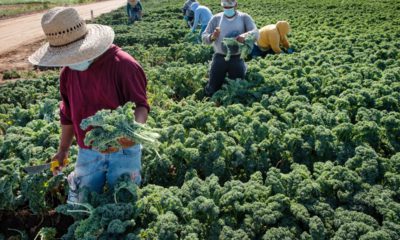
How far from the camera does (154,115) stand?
629 cm

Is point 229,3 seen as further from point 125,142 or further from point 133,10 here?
point 133,10

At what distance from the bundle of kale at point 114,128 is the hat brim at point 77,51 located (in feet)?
1.55

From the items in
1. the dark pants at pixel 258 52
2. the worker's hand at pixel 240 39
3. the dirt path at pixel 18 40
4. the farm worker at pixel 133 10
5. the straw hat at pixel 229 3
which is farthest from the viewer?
the farm worker at pixel 133 10

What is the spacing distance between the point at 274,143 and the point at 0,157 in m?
3.57

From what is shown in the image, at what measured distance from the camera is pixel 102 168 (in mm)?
3852

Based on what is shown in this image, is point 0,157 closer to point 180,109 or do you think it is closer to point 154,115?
point 154,115

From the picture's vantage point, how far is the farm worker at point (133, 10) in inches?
713

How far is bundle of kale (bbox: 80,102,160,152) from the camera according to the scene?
10.3 ft

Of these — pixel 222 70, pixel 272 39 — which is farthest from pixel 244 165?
pixel 272 39

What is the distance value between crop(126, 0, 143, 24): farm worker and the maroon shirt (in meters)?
15.1

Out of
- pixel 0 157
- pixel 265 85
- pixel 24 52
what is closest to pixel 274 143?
pixel 265 85

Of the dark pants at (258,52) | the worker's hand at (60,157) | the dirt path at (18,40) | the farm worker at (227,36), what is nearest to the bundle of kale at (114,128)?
the worker's hand at (60,157)

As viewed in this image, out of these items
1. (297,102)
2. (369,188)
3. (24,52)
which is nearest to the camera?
(369,188)

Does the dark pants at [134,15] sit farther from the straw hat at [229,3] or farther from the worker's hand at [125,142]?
A: the worker's hand at [125,142]
